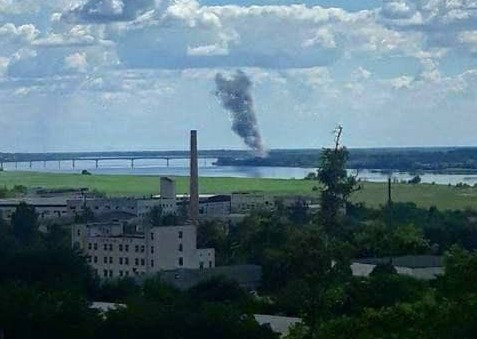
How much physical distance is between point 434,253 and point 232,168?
485ft

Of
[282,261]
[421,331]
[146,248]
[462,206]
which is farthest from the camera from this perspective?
[462,206]

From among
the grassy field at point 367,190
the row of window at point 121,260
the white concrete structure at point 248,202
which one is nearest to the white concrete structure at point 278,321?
the row of window at point 121,260

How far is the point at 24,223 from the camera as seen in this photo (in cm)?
5366

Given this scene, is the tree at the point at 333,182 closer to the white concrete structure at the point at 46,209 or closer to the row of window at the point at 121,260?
the row of window at the point at 121,260

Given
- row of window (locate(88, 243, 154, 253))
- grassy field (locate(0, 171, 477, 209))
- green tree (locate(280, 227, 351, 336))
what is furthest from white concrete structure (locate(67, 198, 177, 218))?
green tree (locate(280, 227, 351, 336))

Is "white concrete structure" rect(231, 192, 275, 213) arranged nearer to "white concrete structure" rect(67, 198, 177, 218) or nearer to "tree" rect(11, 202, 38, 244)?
"white concrete structure" rect(67, 198, 177, 218)

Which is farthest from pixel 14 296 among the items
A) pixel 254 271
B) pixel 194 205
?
pixel 194 205

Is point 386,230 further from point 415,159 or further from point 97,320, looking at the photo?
point 415,159

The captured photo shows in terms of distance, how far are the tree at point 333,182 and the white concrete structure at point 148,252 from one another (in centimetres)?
839

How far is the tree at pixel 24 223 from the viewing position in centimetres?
5259

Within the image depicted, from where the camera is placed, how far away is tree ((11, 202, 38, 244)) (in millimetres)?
52594

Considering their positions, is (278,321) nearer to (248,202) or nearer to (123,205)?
(123,205)

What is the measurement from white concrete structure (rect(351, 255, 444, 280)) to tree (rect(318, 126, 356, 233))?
38.6ft

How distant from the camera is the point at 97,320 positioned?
22938 mm
